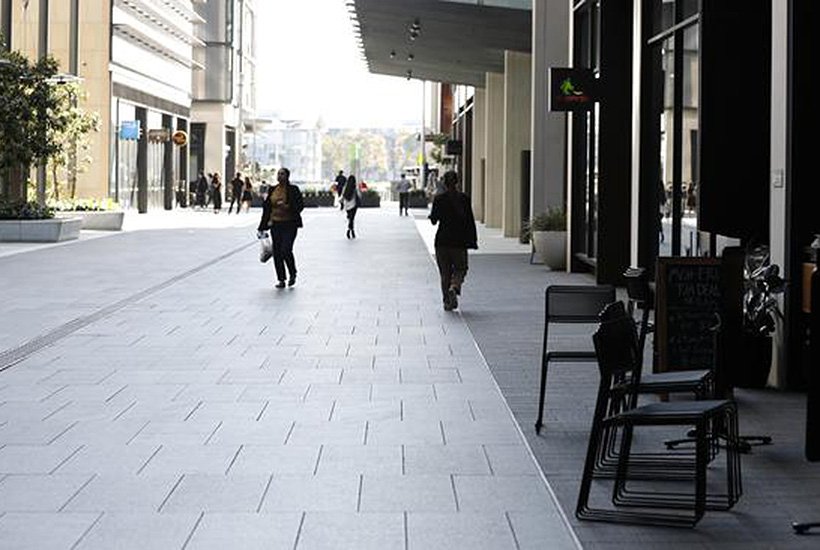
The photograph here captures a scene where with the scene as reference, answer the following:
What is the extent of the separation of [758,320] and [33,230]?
85.3ft

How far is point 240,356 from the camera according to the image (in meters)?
13.7

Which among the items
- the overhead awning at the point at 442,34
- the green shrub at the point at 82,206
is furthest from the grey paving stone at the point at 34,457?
the green shrub at the point at 82,206

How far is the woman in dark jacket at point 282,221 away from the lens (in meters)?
22.2

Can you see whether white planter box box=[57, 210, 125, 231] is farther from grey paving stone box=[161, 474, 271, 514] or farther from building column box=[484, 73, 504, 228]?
grey paving stone box=[161, 474, 271, 514]

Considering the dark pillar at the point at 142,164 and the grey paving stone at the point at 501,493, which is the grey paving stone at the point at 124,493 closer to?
the grey paving stone at the point at 501,493

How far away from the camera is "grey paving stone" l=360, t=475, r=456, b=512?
24.2 feet

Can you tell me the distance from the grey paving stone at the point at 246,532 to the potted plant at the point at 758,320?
16.4 feet

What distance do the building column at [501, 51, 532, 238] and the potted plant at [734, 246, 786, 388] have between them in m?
26.1

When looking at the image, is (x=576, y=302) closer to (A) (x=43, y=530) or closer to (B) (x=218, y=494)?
(B) (x=218, y=494)

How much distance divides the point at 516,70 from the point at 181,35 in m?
38.5

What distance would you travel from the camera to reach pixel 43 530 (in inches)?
269

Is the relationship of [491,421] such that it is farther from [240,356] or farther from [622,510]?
[240,356]

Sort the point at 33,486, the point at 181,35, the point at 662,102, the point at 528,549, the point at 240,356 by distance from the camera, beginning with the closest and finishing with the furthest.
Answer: the point at 528,549, the point at 33,486, the point at 240,356, the point at 662,102, the point at 181,35

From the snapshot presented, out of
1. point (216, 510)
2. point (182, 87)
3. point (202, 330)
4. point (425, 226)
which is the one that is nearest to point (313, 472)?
point (216, 510)
